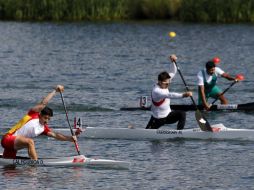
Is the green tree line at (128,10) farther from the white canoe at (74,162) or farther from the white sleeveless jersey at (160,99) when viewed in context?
the white canoe at (74,162)

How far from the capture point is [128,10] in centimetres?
7331

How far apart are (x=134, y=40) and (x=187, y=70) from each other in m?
16.6

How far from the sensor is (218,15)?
69188 millimetres

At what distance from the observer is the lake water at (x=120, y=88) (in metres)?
22.6

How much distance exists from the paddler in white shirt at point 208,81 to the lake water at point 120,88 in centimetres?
65

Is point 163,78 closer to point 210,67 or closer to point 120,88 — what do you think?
point 210,67

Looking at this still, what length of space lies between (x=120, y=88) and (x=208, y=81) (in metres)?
8.04

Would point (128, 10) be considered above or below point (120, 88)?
below

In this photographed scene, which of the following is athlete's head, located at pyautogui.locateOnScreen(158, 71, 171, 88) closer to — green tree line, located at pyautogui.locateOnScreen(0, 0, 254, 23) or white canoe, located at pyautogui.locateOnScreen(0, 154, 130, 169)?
white canoe, located at pyautogui.locateOnScreen(0, 154, 130, 169)

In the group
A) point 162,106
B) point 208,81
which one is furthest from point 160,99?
point 208,81

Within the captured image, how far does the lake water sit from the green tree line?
1251mm

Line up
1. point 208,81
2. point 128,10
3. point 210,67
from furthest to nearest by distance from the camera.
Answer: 1. point 128,10
2. point 208,81
3. point 210,67

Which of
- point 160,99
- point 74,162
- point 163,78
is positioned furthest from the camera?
point 160,99

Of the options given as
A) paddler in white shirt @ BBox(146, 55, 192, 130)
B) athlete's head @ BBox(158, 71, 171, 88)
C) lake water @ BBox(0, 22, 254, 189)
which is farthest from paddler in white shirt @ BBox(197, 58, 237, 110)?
athlete's head @ BBox(158, 71, 171, 88)
